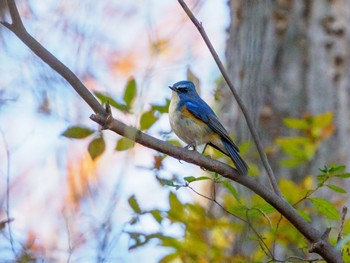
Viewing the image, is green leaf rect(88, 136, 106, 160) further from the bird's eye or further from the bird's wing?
the bird's eye

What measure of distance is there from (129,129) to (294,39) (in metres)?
3.01

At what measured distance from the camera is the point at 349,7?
4.98 metres

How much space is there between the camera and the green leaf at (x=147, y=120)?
9.41 ft

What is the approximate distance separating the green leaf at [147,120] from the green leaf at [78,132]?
0.76 feet

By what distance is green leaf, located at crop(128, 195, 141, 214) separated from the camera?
9.93 feet

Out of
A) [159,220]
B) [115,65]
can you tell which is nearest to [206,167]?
[159,220]

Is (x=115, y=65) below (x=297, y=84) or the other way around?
the other way around

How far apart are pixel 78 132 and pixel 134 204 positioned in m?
0.48

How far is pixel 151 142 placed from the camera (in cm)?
228

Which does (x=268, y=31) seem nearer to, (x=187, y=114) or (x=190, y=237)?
(x=187, y=114)

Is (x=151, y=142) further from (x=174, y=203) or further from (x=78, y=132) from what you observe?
(x=174, y=203)

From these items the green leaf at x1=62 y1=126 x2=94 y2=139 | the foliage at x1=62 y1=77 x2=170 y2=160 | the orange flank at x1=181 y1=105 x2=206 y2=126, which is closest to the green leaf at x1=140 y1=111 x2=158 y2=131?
the foliage at x1=62 y1=77 x2=170 y2=160

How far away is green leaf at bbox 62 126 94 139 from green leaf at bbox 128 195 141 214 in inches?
16.6

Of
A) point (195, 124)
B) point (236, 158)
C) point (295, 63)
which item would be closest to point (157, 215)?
point (236, 158)
